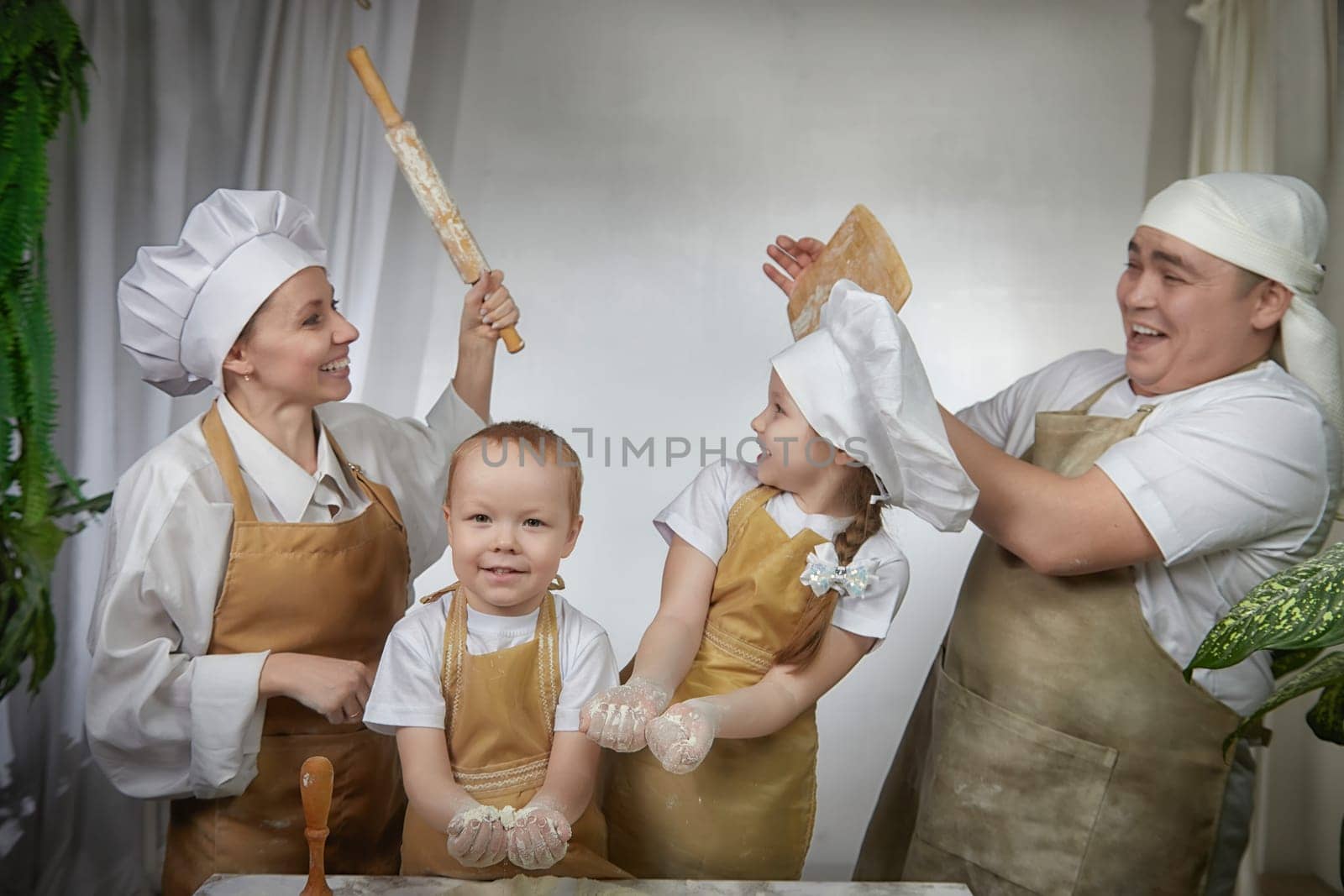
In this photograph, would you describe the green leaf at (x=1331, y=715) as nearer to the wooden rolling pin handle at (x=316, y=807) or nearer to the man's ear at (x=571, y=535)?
the man's ear at (x=571, y=535)

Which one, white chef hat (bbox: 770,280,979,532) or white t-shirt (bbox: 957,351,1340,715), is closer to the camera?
white chef hat (bbox: 770,280,979,532)

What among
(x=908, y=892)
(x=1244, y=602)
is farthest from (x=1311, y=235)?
(x=908, y=892)

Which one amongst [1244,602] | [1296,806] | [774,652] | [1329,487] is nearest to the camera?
[1244,602]

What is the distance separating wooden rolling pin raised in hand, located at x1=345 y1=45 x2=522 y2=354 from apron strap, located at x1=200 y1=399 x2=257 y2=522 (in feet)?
1.60

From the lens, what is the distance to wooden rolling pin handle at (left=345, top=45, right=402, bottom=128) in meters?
2.09

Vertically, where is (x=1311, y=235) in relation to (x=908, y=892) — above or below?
above

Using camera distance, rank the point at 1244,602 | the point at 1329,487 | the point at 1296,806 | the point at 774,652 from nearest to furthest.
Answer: the point at 1244,602, the point at 774,652, the point at 1329,487, the point at 1296,806

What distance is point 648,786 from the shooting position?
207 centimetres

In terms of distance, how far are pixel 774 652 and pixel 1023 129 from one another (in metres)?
2.04

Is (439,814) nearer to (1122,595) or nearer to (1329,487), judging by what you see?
(1122,595)

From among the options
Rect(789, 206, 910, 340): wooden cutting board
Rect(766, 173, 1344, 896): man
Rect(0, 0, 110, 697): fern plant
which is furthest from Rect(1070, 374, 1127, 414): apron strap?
Rect(0, 0, 110, 697): fern plant

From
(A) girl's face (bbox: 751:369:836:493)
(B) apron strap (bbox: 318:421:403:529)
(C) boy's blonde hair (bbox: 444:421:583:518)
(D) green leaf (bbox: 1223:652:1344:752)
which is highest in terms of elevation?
(A) girl's face (bbox: 751:369:836:493)

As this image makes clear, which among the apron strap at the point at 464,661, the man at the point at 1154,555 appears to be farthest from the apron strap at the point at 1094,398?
the apron strap at the point at 464,661

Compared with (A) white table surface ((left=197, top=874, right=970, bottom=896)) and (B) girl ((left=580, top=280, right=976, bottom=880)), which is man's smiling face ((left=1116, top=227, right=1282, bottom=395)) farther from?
(A) white table surface ((left=197, top=874, right=970, bottom=896))
